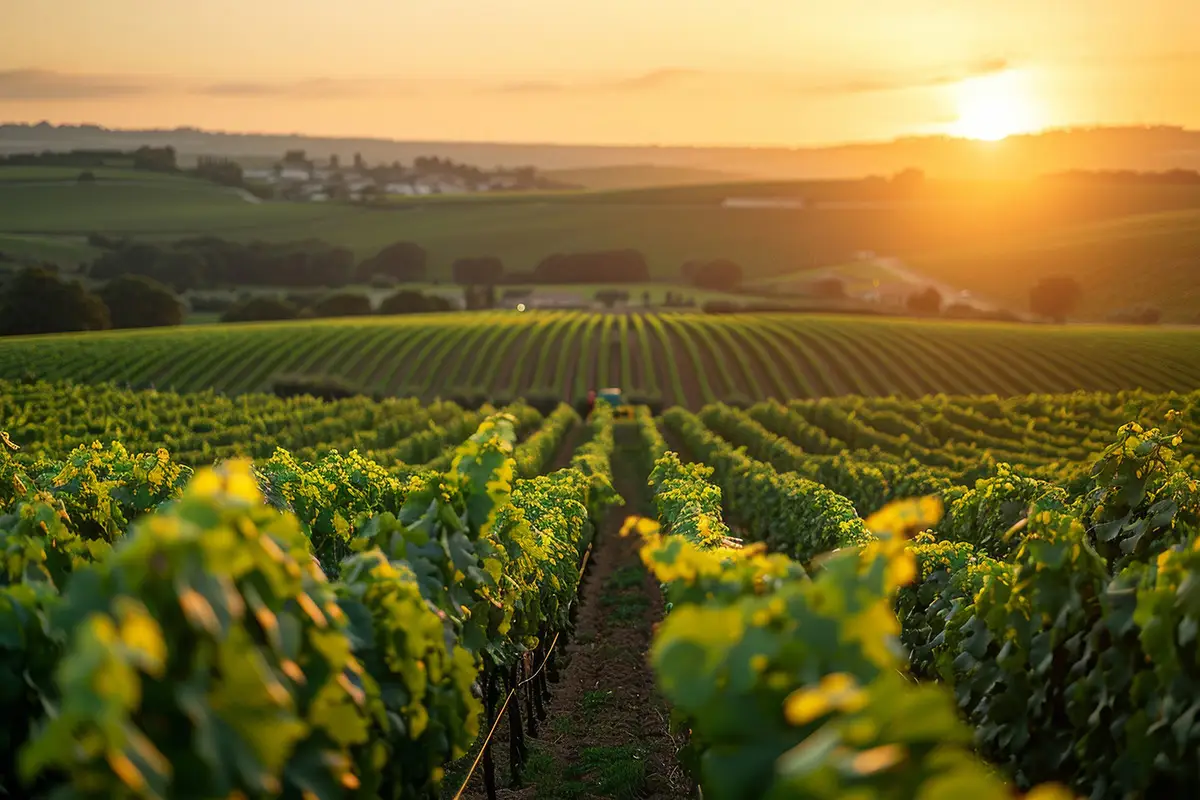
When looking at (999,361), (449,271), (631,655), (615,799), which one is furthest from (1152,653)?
(449,271)

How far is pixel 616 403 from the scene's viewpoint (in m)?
56.3

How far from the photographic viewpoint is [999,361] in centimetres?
6206

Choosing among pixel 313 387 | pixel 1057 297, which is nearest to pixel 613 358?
pixel 313 387

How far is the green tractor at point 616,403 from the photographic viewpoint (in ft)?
181

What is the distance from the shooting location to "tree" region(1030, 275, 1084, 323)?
192 ft

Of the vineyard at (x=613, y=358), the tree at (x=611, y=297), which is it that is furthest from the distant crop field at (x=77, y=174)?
the tree at (x=611, y=297)

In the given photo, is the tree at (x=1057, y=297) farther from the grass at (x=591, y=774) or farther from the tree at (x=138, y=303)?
the tree at (x=138, y=303)

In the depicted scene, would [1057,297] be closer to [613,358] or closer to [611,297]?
[613,358]

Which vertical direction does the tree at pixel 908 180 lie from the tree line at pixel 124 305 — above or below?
above

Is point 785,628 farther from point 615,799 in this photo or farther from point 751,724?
point 615,799

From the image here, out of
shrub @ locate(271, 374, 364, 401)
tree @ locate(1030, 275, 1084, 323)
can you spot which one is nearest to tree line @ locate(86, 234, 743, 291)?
shrub @ locate(271, 374, 364, 401)

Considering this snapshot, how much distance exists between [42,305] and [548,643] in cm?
6660

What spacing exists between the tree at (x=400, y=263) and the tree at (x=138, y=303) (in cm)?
4902

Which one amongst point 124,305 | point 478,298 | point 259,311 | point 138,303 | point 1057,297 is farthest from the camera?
point 478,298
